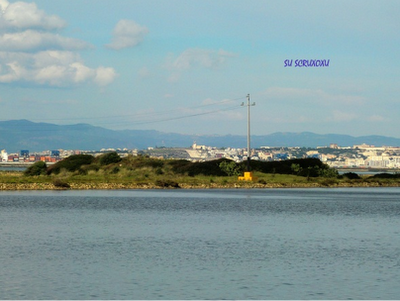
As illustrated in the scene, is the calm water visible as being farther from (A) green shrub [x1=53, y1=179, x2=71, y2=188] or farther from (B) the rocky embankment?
(B) the rocky embankment

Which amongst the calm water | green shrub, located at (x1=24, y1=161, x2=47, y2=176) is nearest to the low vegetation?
green shrub, located at (x1=24, y1=161, x2=47, y2=176)

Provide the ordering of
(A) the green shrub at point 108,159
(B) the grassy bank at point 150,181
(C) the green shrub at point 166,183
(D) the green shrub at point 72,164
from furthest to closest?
1. (A) the green shrub at point 108,159
2. (D) the green shrub at point 72,164
3. (C) the green shrub at point 166,183
4. (B) the grassy bank at point 150,181

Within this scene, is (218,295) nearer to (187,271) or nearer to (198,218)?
(187,271)

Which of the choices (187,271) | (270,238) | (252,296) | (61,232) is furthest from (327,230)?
(252,296)

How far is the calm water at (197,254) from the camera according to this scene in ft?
72.4

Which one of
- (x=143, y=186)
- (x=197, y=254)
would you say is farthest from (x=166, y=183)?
(x=197, y=254)

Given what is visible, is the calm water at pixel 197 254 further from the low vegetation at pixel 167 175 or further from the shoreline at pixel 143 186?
the low vegetation at pixel 167 175

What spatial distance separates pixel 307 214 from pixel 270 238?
17.2 meters

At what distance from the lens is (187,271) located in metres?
25.5

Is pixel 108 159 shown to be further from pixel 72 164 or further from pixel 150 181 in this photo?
pixel 150 181

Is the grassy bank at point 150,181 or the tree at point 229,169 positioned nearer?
the grassy bank at point 150,181

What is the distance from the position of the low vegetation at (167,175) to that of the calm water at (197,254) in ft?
116

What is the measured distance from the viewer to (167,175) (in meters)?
103

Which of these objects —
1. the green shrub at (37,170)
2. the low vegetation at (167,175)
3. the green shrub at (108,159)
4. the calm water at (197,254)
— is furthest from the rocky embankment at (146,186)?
the calm water at (197,254)
